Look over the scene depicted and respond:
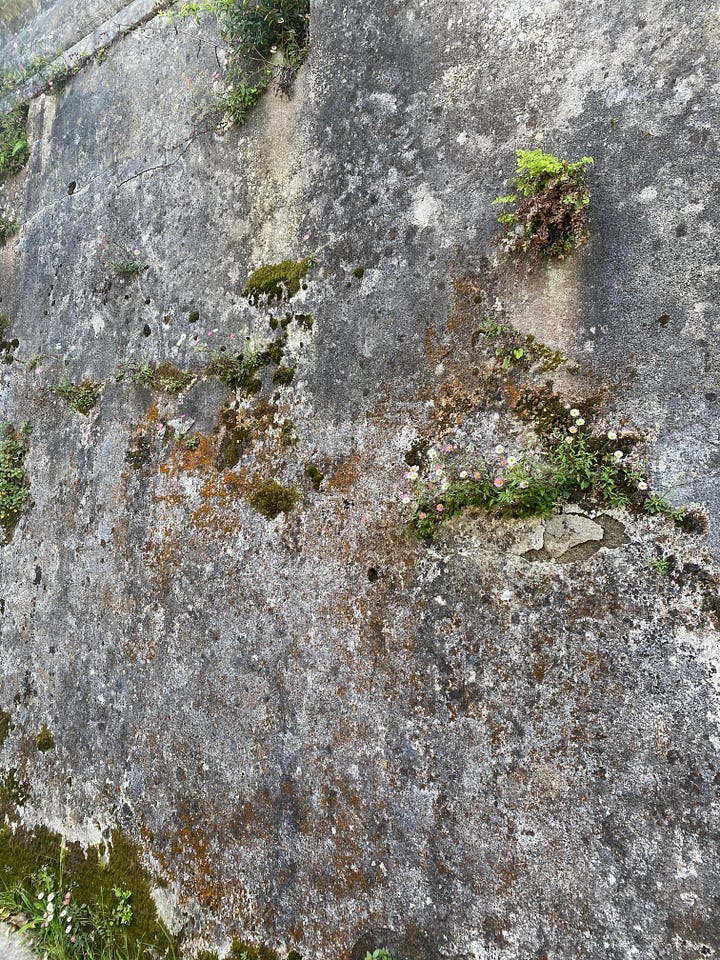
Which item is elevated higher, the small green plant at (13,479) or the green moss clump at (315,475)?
the small green plant at (13,479)

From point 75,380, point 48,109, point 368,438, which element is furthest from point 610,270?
point 48,109

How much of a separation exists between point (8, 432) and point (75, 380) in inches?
36.4

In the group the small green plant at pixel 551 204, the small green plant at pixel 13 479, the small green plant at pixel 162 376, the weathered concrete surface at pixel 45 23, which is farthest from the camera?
the weathered concrete surface at pixel 45 23

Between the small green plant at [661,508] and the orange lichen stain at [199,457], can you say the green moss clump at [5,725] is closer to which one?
the orange lichen stain at [199,457]

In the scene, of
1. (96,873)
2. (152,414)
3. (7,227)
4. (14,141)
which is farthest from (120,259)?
(96,873)

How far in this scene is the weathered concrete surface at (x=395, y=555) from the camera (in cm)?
238

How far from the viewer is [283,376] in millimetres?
3486

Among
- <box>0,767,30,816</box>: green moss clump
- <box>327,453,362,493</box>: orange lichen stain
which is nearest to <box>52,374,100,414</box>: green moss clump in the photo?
<box>327,453,362,493</box>: orange lichen stain

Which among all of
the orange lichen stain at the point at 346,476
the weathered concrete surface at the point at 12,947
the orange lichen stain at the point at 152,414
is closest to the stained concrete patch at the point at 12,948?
the weathered concrete surface at the point at 12,947

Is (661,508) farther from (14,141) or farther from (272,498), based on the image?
(14,141)

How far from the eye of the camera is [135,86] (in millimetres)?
4621

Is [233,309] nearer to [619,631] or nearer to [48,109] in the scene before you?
[619,631]

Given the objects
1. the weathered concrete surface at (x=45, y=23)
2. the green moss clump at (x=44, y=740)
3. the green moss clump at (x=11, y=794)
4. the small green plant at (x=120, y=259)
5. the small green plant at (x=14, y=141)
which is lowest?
the green moss clump at (x=11, y=794)

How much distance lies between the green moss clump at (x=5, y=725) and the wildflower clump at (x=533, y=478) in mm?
3546
